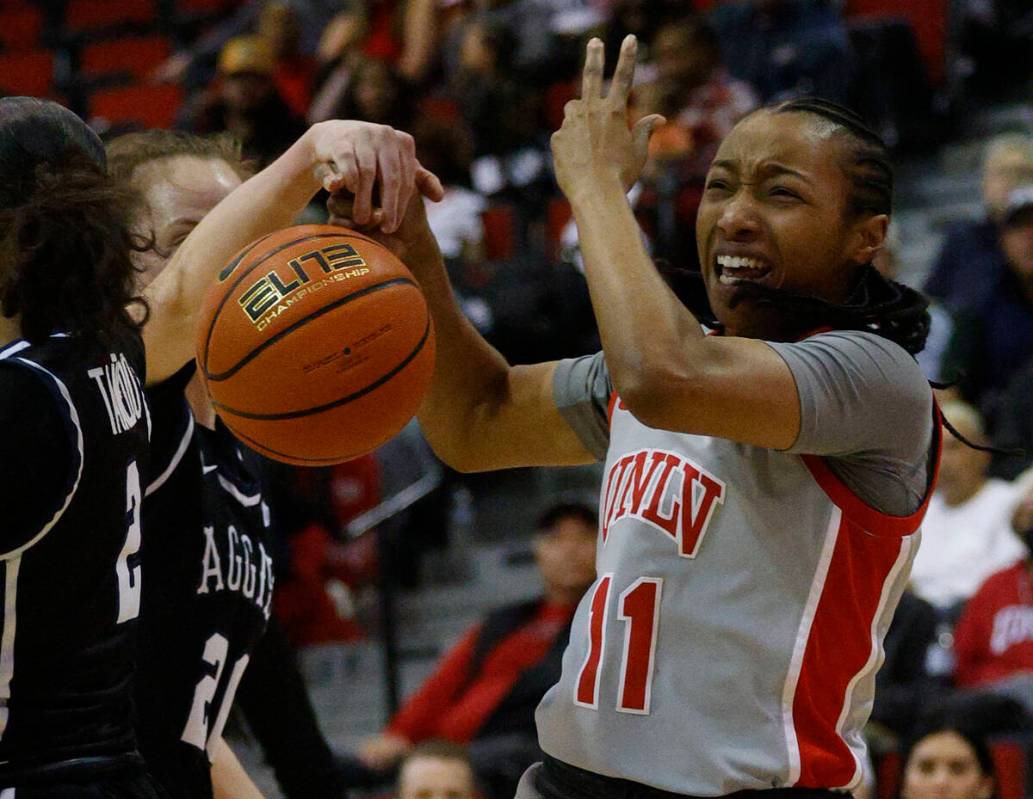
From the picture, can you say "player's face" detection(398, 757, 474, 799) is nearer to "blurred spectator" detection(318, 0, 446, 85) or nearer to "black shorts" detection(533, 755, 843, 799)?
"black shorts" detection(533, 755, 843, 799)

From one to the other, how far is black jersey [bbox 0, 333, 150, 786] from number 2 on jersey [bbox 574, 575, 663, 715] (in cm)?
66

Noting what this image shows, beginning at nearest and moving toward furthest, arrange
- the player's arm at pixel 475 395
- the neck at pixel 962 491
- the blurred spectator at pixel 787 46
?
the player's arm at pixel 475 395 < the neck at pixel 962 491 < the blurred spectator at pixel 787 46

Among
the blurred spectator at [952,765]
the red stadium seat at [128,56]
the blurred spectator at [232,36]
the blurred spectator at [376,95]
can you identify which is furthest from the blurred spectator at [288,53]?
the blurred spectator at [952,765]

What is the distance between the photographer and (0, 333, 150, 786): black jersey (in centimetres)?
202

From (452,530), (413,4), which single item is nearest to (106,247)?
(452,530)

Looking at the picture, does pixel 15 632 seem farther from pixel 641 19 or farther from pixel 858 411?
pixel 641 19

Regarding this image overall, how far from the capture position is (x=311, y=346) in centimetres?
238

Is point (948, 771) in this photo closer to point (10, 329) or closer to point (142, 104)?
point (10, 329)

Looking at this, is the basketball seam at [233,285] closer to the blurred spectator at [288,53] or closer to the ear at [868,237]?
the ear at [868,237]

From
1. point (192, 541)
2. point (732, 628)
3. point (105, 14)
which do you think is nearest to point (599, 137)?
point (732, 628)

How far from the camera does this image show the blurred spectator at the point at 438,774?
15.7ft

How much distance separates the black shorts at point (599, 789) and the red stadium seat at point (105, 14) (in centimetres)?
1078

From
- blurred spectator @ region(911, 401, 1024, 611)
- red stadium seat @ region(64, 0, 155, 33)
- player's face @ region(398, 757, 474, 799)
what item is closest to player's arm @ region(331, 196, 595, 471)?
player's face @ region(398, 757, 474, 799)

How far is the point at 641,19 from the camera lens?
347 inches
